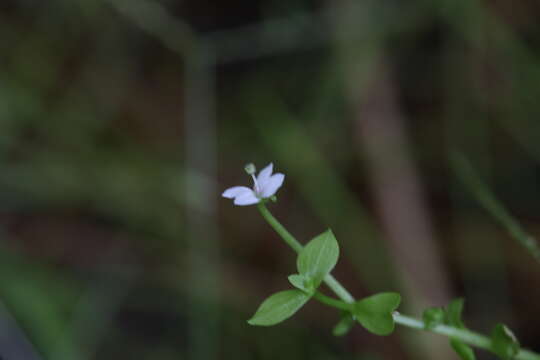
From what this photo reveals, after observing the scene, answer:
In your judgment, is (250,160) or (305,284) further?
(250,160)

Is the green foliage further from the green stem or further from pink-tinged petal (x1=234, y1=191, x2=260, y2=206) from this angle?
pink-tinged petal (x1=234, y1=191, x2=260, y2=206)

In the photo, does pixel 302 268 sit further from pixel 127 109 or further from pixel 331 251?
pixel 127 109

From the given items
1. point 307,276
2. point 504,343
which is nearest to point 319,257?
point 307,276

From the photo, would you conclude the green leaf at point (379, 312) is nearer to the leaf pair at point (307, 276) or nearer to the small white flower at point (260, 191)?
the leaf pair at point (307, 276)

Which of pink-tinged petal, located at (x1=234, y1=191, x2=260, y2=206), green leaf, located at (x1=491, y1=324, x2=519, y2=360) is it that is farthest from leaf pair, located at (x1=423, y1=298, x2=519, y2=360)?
pink-tinged petal, located at (x1=234, y1=191, x2=260, y2=206)

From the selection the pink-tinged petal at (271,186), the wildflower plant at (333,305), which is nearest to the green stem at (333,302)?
the wildflower plant at (333,305)

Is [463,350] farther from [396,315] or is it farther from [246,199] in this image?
[246,199]

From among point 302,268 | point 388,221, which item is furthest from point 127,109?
point 302,268
